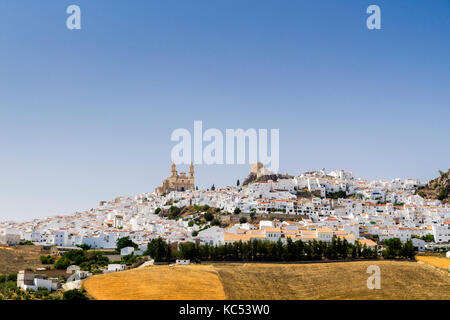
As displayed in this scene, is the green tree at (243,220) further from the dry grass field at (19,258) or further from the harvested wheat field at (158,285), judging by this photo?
the harvested wheat field at (158,285)

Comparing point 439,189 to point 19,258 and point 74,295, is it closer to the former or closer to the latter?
point 19,258

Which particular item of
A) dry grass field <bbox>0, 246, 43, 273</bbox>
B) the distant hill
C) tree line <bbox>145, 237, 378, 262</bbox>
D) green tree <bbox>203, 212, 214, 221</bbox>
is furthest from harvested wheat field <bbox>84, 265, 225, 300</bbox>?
the distant hill

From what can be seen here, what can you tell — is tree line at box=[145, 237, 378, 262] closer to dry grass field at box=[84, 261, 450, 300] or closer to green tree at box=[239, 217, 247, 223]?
dry grass field at box=[84, 261, 450, 300]

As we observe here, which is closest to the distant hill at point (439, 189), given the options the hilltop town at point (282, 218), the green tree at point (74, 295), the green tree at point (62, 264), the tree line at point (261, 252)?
the hilltop town at point (282, 218)

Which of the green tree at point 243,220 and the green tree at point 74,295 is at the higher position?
the green tree at point 243,220

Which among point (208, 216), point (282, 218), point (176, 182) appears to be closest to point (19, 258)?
point (208, 216)

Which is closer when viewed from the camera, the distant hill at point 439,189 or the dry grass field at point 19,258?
the dry grass field at point 19,258

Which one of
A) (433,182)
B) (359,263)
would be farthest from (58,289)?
(433,182)
